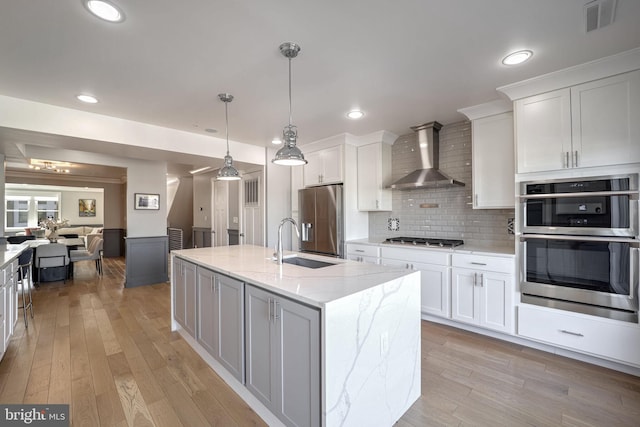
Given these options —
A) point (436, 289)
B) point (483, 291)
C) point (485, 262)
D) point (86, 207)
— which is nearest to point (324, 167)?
point (436, 289)

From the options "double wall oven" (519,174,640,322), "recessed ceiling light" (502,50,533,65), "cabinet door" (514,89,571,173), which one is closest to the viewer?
"recessed ceiling light" (502,50,533,65)

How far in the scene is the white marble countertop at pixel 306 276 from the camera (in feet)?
4.89

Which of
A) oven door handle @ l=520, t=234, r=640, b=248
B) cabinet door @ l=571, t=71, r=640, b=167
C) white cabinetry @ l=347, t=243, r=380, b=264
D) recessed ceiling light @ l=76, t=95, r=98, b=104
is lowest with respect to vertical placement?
white cabinetry @ l=347, t=243, r=380, b=264

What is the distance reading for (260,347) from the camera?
175 cm

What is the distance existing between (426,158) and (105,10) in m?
3.38

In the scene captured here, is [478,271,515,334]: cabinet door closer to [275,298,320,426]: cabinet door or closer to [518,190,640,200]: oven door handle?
[518,190,640,200]: oven door handle

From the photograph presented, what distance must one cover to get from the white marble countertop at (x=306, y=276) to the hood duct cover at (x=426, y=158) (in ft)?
5.66

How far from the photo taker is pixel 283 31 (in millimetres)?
1800

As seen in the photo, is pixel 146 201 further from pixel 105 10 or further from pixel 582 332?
pixel 582 332

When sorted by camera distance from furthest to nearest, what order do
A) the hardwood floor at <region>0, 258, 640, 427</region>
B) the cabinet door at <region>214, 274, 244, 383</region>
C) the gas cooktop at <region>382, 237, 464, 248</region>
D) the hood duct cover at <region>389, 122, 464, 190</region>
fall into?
the hood duct cover at <region>389, 122, 464, 190</region>
the gas cooktop at <region>382, 237, 464, 248</region>
the cabinet door at <region>214, 274, 244, 383</region>
the hardwood floor at <region>0, 258, 640, 427</region>

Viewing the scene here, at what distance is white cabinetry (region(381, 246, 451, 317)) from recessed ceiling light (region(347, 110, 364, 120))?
1690 mm

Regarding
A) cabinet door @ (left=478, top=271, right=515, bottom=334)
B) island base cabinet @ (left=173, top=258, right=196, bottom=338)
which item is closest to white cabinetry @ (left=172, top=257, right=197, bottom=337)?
island base cabinet @ (left=173, top=258, right=196, bottom=338)

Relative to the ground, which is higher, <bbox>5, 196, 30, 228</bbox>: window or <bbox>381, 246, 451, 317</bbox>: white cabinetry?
<bbox>5, 196, 30, 228</bbox>: window

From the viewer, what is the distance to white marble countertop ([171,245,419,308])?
1.49m
